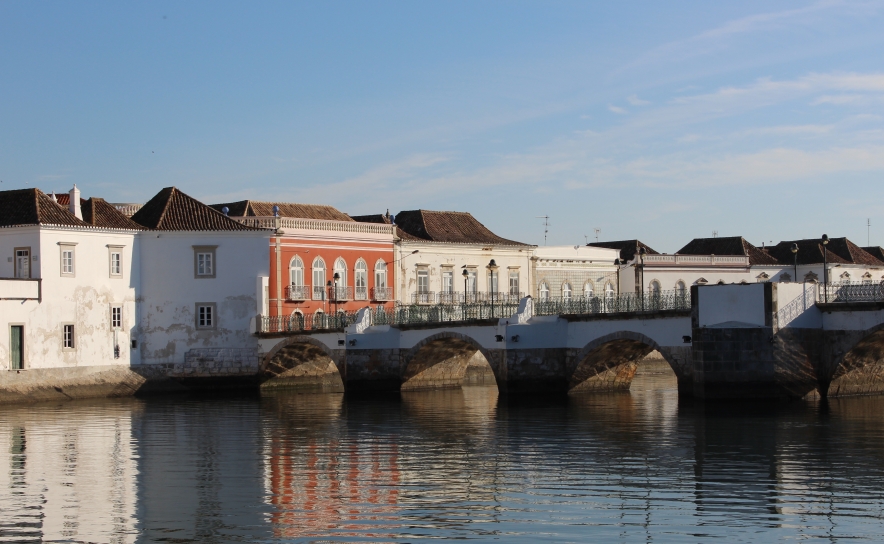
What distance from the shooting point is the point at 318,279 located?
163 feet

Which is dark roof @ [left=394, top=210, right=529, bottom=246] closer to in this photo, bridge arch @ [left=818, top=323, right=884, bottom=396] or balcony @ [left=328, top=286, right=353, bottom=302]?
balcony @ [left=328, top=286, right=353, bottom=302]

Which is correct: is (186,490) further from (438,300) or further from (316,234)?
(438,300)

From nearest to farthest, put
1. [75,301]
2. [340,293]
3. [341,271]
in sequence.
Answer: [75,301] < [340,293] < [341,271]

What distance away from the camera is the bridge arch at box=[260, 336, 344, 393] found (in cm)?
4584

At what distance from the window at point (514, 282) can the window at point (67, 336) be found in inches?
864

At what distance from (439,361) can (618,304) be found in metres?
9.04

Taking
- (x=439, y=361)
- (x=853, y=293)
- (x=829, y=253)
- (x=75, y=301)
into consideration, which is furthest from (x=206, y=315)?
(x=829, y=253)

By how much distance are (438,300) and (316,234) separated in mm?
7943

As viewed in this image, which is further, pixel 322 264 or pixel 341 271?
pixel 341 271

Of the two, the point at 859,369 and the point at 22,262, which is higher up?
the point at 22,262

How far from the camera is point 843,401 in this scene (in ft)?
112

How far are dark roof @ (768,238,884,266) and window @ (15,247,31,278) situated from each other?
47.6 m

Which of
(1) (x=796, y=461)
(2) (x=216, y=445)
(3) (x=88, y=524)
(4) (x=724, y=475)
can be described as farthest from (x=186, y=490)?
(1) (x=796, y=461)

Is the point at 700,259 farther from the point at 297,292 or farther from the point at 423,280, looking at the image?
the point at 297,292
